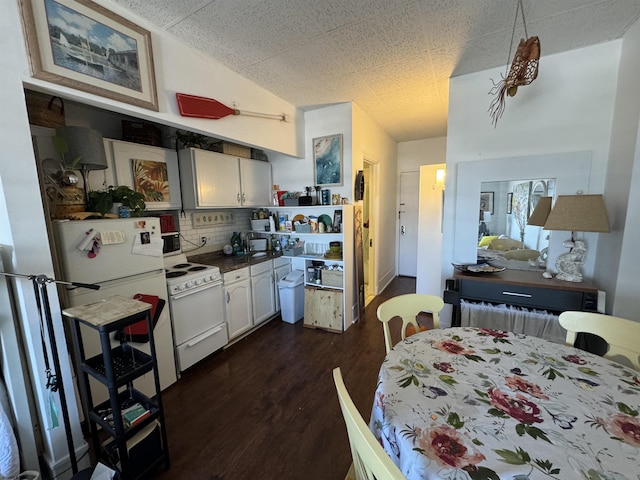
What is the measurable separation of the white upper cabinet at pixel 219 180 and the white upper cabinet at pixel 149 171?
101mm

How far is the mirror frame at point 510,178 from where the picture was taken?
2105mm

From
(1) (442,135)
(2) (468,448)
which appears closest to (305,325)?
(2) (468,448)

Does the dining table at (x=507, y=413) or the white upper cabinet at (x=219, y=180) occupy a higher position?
the white upper cabinet at (x=219, y=180)

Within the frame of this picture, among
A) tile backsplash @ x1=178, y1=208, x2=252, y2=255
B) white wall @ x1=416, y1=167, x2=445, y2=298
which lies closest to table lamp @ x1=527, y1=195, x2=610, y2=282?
white wall @ x1=416, y1=167, x2=445, y2=298

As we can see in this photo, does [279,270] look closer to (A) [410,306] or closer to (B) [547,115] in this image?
(A) [410,306]

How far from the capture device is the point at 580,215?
182 centimetres

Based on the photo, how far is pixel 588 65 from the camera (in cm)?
201

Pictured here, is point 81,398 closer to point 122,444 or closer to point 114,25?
point 122,444

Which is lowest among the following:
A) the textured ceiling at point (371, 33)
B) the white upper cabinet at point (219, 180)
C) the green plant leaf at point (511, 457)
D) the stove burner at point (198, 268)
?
the green plant leaf at point (511, 457)

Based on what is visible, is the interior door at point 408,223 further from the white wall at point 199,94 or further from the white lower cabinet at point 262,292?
the white lower cabinet at point 262,292

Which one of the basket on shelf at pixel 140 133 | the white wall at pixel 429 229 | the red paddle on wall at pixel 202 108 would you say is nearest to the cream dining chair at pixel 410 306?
the white wall at pixel 429 229

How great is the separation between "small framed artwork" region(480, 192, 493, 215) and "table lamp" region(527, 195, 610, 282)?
49cm

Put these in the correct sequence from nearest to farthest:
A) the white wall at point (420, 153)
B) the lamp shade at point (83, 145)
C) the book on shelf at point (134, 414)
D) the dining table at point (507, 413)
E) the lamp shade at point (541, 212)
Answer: the dining table at point (507, 413), the book on shelf at point (134, 414), the lamp shade at point (83, 145), the lamp shade at point (541, 212), the white wall at point (420, 153)

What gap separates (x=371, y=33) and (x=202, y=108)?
1.39m
